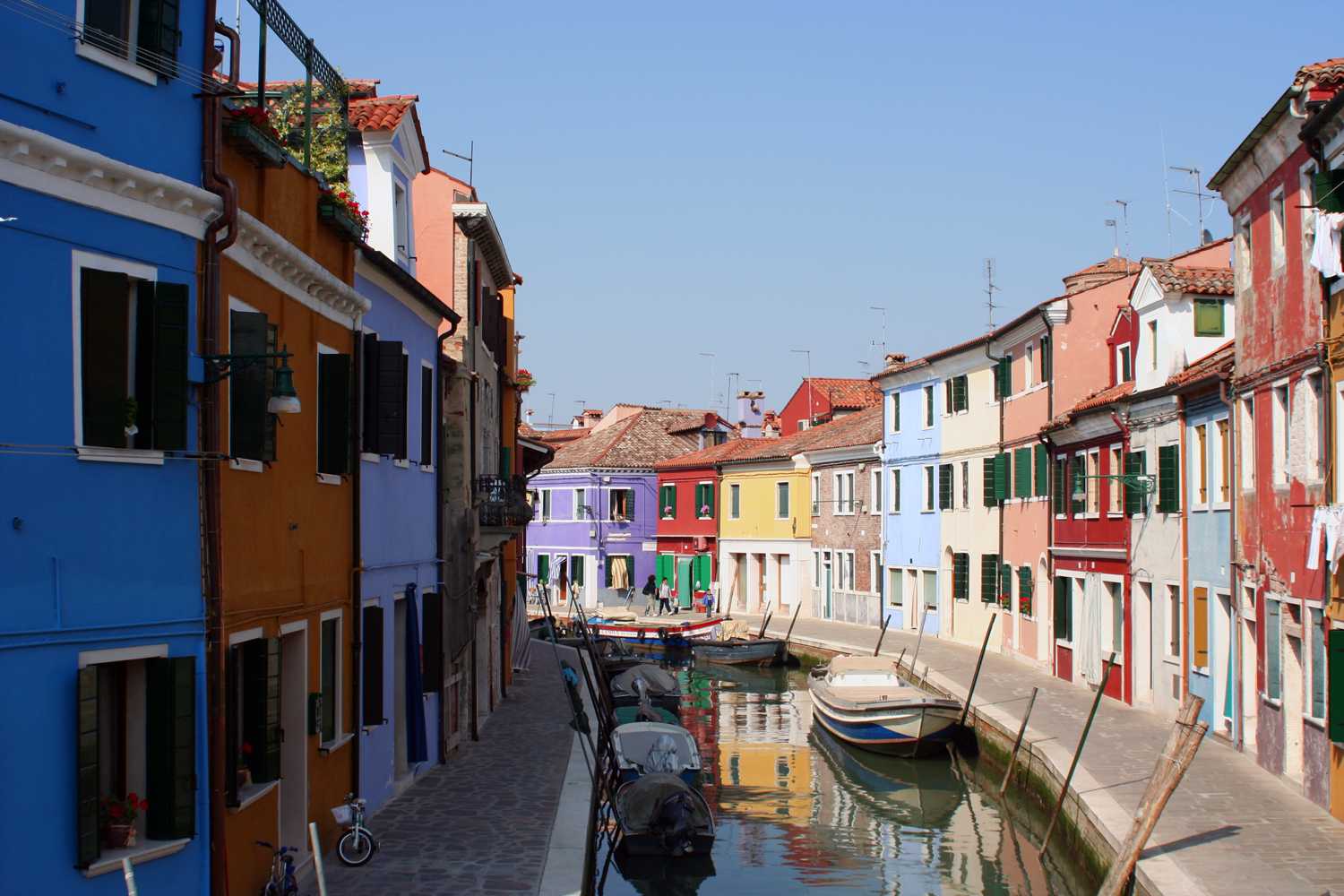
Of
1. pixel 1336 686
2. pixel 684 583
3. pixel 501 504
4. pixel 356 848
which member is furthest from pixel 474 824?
pixel 684 583

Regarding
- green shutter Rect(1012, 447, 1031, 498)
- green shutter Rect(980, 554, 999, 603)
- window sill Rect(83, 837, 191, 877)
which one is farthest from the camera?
green shutter Rect(980, 554, 999, 603)

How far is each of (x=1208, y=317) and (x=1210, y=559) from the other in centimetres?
463

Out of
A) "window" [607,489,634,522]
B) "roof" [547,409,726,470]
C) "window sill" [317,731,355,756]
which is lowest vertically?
"window sill" [317,731,355,756]

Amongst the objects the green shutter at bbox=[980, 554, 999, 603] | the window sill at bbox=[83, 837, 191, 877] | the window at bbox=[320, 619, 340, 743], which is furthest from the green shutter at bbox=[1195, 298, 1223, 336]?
the window sill at bbox=[83, 837, 191, 877]

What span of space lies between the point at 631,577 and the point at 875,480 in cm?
1569

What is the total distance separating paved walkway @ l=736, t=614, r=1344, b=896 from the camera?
11227 millimetres

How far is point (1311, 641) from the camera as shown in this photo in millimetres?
14094

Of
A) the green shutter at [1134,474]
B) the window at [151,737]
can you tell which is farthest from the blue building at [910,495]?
the window at [151,737]

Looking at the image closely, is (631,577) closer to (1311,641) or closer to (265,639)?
(1311,641)

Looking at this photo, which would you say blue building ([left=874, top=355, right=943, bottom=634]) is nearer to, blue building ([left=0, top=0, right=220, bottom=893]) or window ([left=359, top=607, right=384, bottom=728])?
window ([left=359, top=607, right=384, bottom=728])

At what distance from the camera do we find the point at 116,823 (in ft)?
25.8

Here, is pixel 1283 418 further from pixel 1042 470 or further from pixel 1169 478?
pixel 1042 470

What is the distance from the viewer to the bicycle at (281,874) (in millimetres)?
9570

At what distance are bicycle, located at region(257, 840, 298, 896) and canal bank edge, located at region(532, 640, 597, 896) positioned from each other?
2.00 meters
